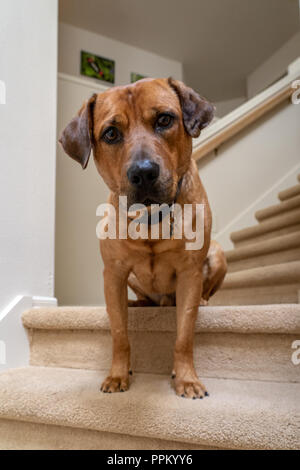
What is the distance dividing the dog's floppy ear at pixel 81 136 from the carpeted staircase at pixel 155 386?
503 mm

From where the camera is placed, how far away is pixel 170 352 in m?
1.15

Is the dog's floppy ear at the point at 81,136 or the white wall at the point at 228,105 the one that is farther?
the white wall at the point at 228,105

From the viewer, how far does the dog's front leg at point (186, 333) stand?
3.17 ft

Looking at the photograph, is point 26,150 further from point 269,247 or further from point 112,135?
point 269,247

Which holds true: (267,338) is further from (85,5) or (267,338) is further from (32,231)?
(85,5)

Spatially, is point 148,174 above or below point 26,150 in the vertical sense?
below

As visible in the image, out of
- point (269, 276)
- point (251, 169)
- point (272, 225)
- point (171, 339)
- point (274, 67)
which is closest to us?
point (171, 339)

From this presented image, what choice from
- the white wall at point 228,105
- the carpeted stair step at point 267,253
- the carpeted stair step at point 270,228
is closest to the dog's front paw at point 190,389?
the carpeted stair step at point 267,253

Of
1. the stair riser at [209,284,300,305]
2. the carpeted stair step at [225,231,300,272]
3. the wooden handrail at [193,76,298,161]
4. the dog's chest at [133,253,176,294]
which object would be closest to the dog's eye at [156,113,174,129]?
the dog's chest at [133,253,176,294]

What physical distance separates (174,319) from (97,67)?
9.01 feet

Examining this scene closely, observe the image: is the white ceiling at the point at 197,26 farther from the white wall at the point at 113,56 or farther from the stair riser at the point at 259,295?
the stair riser at the point at 259,295

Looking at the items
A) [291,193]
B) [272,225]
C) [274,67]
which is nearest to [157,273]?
[272,225]

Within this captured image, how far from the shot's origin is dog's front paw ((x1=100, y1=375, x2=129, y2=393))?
98 centimetres

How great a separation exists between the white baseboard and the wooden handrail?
1.49 meters
